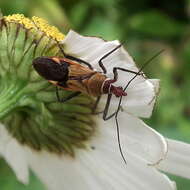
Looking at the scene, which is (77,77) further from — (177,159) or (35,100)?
(177,159)

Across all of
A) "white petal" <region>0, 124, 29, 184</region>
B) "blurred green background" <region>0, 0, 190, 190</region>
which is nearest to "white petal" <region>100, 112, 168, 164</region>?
"white petal" <region>0, 124, 29, 184</region>

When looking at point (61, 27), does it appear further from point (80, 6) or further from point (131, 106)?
point (131, 106)

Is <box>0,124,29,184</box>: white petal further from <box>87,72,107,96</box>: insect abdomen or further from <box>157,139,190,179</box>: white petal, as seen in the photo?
<box>157,139,190,179</box>: white petal

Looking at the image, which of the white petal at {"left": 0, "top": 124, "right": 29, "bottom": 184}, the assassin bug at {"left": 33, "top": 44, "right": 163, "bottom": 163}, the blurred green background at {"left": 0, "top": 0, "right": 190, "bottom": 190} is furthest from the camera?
the blurred green background at {"left": 0, "top": 0, "right": 190, "bottom": 190}

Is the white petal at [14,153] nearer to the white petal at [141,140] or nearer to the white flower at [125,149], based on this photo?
the white flower at [125,149]

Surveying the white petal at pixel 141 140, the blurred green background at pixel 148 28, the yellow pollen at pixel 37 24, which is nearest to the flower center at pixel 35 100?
the yellow pollen at pixel 37 24

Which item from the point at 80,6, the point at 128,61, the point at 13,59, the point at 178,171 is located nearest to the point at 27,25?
the point at 13,59

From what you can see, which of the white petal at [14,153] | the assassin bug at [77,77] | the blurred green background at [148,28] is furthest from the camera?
the blurred green background at [148,28]
